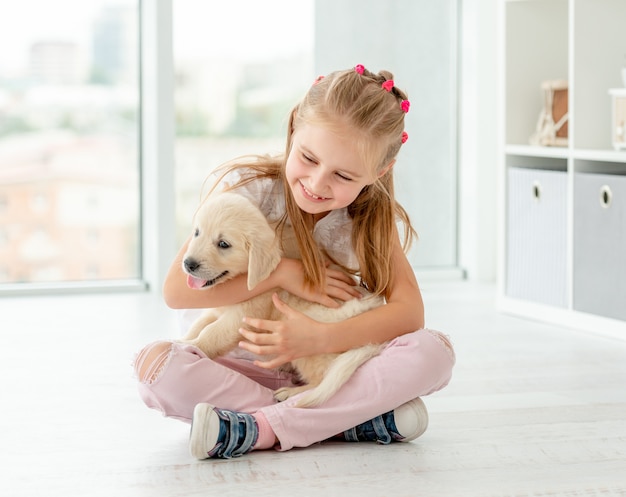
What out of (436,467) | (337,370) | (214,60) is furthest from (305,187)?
(214,60)

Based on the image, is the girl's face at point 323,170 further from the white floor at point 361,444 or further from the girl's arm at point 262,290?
the white floor at point 361,444

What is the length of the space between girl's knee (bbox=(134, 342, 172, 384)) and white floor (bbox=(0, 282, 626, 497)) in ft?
0.40

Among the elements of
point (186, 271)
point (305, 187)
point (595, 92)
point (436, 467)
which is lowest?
point (436, 467)

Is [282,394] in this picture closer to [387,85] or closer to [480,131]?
[387,85]

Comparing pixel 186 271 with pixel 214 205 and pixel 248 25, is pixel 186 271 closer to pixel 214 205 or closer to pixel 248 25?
pixel 214 205

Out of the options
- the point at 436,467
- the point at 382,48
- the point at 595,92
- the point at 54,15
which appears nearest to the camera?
the point at 436,467

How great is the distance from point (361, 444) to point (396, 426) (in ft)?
0.21

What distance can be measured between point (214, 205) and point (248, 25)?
1941 mm

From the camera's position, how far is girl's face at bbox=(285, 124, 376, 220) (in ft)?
4.91

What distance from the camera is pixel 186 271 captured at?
1503 mm

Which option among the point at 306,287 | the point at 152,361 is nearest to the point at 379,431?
the point at 306,287

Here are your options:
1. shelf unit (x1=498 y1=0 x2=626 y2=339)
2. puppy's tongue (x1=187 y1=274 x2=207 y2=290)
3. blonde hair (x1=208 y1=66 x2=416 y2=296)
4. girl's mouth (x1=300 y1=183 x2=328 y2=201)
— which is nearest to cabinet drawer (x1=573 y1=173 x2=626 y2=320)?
shelf unit (x1=498 y1=0 x2=626 y2=339)

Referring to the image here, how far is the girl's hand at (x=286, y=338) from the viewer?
150 centimetres

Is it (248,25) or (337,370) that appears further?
(248,25)
